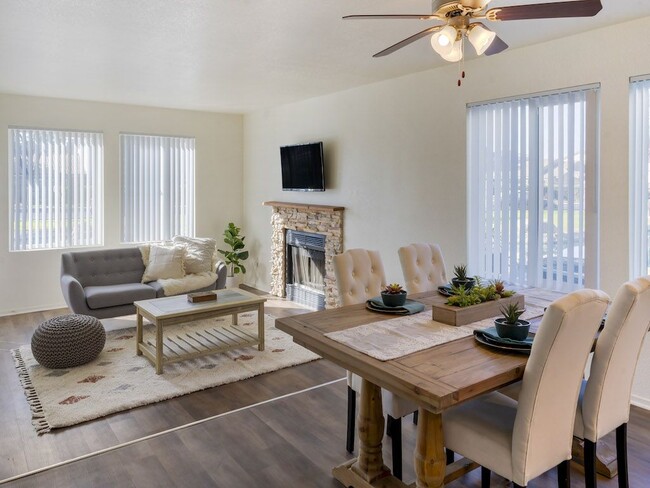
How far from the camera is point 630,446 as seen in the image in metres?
2.82

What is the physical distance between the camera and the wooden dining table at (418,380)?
1.66 m

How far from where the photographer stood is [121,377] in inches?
152

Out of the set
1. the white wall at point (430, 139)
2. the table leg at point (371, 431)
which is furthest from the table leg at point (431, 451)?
the white wall at point (430, 139)

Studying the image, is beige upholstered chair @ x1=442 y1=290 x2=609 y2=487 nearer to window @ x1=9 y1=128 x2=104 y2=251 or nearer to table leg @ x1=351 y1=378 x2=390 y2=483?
table leg @ x1=351 y1=378 x2=390 y2=483

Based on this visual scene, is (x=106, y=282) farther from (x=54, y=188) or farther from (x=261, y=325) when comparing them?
(x=261, y=325)

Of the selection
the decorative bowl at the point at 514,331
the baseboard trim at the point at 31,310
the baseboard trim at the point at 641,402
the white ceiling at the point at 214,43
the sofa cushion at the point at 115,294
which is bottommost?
the baseboard trim at the point at 641,402

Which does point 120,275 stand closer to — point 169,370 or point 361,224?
point 169,370

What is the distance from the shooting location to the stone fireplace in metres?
5.77

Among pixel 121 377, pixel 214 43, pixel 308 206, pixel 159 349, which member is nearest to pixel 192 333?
pixel 159 349

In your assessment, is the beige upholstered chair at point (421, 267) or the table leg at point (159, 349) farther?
the table leg at point (159, 349)

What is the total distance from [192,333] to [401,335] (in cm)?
328

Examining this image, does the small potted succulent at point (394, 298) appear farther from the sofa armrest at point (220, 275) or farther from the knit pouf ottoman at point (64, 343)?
the sofa armrest at point (220, 275)

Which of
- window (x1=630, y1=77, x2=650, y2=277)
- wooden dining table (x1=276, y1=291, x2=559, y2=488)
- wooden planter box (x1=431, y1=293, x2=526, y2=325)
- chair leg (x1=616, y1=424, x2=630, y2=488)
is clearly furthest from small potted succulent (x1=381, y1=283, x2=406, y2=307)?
window (x1=630, y1=77, x2=650, y2=277)

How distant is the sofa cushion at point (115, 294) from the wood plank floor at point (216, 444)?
46.2 inches
